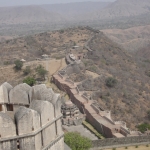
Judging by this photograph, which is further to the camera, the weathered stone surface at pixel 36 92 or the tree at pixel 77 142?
the tree at pixel 77 142

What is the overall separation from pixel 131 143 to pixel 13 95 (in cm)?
1196

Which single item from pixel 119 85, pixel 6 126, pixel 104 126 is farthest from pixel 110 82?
pixel 6 126

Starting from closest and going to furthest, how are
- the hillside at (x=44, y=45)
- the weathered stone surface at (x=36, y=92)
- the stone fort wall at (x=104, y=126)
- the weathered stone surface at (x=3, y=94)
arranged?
the weathered stone surface at (x=36, y=92) → the weathered stone surface at (x=3, y=94) → the stone fort wall at (x=104, y=126) → the hillside at (x=44, y=45)

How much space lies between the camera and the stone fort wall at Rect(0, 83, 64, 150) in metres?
9.51

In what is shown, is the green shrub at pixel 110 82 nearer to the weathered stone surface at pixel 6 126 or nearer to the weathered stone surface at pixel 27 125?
the weathered stone surface at pixel 27 125

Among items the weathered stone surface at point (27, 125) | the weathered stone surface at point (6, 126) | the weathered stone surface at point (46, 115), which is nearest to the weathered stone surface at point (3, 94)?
the weathered stone surface at point (46, 115)

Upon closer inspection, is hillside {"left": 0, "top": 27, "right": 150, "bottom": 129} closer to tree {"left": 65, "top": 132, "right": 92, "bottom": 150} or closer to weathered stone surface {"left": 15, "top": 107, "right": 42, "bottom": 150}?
tree {"left": 65, "top": 132, "right": 92, "bottom": 150}

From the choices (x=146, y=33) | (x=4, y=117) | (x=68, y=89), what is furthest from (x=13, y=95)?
(x=146, y=33)

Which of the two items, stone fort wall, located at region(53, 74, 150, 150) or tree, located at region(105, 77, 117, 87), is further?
tree, located at region(105, 77, 117, 87)

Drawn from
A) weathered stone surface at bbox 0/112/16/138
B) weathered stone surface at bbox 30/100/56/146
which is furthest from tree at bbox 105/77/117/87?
weathered stone surface at bbox 0/112/16/138

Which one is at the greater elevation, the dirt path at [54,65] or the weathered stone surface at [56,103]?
the weathered stone surface at [56,103]

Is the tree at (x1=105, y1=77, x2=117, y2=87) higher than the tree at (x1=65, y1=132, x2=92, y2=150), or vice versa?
the tree at (x1=65, y1=132, x2=92, y2=150)

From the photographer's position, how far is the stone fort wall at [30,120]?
374 inches

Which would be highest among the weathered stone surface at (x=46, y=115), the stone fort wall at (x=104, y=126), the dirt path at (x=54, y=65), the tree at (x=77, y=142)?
the weathered stone surface at (x=46, y=115)
